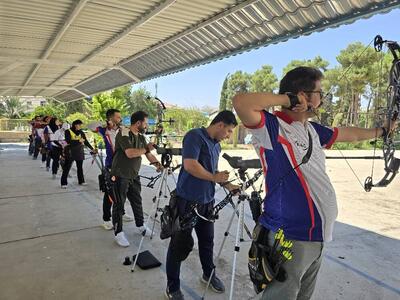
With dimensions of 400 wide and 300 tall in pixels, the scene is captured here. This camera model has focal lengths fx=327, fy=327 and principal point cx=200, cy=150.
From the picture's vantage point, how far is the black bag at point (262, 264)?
1.57 m

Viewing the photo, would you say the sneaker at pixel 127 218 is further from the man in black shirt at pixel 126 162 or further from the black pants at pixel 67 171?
the black pants at pixel 67 171

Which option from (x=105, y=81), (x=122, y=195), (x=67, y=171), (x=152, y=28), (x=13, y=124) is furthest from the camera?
(x=13, y=124)

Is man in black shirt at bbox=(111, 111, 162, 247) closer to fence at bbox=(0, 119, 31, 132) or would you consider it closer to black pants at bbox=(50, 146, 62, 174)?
black pants at bbox=(50, 146, 62, 174)

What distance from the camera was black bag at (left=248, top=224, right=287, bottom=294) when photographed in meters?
1.57

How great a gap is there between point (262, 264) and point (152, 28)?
534 centimetres

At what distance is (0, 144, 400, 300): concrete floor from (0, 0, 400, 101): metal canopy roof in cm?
271

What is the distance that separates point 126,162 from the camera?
12.8ft

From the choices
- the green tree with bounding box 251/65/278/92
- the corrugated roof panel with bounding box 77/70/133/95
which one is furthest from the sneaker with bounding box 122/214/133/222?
the green tree with bounding box 251/65/278/92

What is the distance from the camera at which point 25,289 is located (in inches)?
117

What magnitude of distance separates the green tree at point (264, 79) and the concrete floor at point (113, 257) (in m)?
33.5

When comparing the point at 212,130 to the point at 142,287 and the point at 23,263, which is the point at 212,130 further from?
the point at 23,263

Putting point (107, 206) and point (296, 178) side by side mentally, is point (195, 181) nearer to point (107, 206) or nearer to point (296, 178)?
point (296, 178)

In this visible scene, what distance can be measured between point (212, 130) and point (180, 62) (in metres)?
5.04

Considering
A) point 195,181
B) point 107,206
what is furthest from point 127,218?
point 195,181
